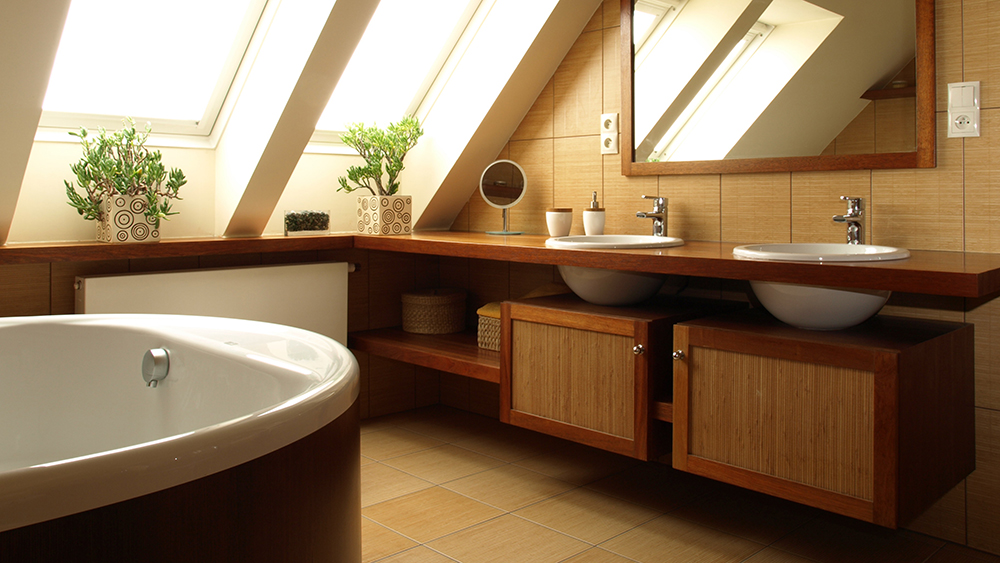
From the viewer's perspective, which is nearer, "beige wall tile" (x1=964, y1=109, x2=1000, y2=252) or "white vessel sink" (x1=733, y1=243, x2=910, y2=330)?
"white vessel sink" (x1=733, y1=243, x2=910, y2=330)

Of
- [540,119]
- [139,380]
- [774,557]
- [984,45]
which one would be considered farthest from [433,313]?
[984,45]

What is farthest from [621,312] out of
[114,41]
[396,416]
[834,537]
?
[114,41]

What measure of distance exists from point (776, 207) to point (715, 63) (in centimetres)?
55

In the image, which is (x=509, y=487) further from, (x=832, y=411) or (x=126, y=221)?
(x=126, y=221)

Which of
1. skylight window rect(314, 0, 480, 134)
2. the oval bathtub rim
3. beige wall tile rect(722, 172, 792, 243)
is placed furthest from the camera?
skylight window rect(314, 0, 480, 134)

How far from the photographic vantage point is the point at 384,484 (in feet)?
8.98

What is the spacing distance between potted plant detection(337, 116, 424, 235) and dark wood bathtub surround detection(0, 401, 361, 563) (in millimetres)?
1970

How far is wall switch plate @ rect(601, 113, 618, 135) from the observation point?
3008 mm

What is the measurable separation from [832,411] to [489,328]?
1.51 metres

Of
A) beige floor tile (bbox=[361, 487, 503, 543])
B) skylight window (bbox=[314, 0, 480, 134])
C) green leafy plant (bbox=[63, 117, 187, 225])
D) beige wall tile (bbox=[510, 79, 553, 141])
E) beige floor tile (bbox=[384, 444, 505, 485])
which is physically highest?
skylight window (bbox=[314, 0, 480, 134])

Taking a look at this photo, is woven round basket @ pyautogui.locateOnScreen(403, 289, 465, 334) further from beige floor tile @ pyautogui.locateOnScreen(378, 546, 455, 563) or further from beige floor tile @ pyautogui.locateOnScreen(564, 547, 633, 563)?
beige floor tile @ pyautogui.locateOnScreen(564, 547, 633, 563)

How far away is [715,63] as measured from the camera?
2.71 meters

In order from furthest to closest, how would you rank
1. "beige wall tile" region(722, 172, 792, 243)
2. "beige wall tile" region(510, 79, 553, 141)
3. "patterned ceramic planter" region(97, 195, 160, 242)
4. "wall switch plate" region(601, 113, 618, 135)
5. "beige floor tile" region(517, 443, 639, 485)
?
"beige wall tile" region(510, 79, 553, 141) < "wall switch plate" region(601, 113, 618, 135) < "beige floor tile" region(517, 443, 639, 485) < "patterned ceramic planter" region(97, 195, 160, 242) < "beige wall tile" region(722, 172, 792, 243)

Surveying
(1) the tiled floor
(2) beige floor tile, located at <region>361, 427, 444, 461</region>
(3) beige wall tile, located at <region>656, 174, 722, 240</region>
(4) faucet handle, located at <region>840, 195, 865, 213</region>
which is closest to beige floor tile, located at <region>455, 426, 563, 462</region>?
(1) the tiled floor
